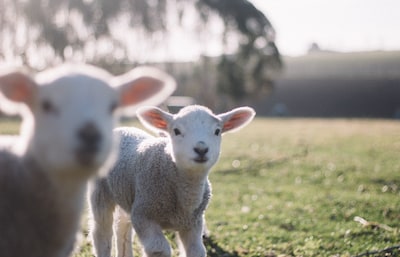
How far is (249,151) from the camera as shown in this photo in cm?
1734

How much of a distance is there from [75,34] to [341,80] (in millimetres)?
26545

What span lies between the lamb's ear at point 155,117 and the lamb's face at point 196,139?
98 millimetres

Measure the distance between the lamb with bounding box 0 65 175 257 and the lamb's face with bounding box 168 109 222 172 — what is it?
149cm

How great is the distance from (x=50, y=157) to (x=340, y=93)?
1919 inches

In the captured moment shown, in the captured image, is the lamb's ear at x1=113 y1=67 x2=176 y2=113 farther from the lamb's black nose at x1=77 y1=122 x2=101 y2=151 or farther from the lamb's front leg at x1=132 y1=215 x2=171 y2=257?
the lamb's front leg at x1=132 y1=215 x2=171 y2=257

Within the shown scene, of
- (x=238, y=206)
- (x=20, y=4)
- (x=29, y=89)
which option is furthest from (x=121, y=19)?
(x=29, y=89)

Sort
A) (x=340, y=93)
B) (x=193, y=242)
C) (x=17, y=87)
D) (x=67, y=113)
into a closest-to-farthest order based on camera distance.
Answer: (x=67, y=113)
(x=17, y=87)
(x=193, y=242)
(x=340, y=93)

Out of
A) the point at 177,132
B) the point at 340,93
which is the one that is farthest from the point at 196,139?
the point at 340,93

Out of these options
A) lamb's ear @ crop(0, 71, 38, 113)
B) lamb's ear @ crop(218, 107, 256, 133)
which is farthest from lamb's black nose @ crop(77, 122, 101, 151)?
lamb's ear @ crop(218, 107, 256, 133)

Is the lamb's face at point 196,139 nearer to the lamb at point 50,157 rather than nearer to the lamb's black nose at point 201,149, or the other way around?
the lamb's black nose at point 201,149

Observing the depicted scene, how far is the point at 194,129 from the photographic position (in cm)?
518

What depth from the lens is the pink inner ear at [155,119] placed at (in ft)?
17.8

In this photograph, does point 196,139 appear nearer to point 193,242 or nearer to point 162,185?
point 162,185

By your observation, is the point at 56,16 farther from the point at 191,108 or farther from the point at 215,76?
the point at 191,108
